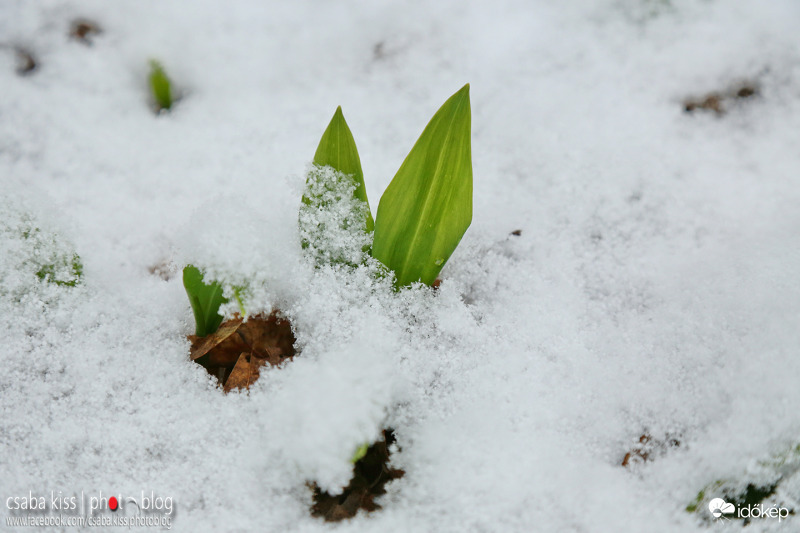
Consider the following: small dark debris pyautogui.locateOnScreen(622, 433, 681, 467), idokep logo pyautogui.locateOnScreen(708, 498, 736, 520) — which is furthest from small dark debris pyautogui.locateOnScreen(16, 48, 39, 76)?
idokep logo pyautogui.locateOnScreen(708, 498, 736, 520)

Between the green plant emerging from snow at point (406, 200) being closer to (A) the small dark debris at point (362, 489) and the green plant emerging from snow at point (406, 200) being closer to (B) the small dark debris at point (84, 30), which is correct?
(A) the small dark debris at point (362, 489)

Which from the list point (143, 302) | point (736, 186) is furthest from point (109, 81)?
point (736, 186)

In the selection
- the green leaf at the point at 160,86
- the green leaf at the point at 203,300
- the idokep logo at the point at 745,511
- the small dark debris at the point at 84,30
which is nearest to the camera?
the idokep logo at the point at 745,511

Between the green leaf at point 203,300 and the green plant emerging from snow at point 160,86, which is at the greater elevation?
the green plant emerging from snow at point 160,86

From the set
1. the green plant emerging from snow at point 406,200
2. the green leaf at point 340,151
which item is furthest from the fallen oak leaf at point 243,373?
the green leaf at point 340,151

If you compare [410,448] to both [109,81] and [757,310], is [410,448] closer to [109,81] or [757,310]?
[757,310]

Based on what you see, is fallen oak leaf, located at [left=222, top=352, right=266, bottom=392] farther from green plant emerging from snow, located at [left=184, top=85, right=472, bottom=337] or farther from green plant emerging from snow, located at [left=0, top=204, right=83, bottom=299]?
green plant emerging from snow, located at [left=0, top=204, right=83, bottom=299]

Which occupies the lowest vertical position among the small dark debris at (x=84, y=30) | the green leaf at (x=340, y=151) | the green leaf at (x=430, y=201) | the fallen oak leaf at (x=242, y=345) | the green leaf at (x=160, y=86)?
the fallen oak leaf at (x=242, y=345)

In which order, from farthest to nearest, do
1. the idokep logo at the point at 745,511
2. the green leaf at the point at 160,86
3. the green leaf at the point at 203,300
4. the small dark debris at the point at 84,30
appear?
the small dark debris at the point at 84,30 → the green leaf at the point at 160,86 → the green leaf at the point at 203,300 → the idokep logo at the point at 745,511
